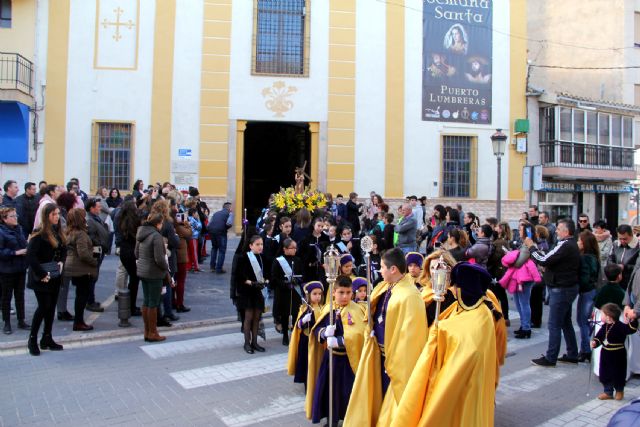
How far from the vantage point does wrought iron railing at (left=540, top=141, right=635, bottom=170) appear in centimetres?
2289

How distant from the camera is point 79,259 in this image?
8.12 m

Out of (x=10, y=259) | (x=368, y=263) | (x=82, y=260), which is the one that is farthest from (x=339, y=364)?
(x=10, y=259)

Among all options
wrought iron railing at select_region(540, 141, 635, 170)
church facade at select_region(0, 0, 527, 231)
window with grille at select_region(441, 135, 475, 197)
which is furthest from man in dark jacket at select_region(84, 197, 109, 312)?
wrought iron railing at select_region(540, 141, 635, 170)

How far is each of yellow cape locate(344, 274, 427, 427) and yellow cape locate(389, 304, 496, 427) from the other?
0.80ft

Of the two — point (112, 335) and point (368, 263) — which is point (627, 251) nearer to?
point (368, 263)

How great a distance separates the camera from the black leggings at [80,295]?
26.7ft

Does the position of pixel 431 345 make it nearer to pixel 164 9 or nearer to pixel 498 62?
pixel 164 9

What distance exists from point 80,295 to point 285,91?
13.0 metres

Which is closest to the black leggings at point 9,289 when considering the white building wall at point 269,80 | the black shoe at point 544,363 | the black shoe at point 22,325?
the black shoe at point 22,325

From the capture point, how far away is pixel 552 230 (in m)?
12.1

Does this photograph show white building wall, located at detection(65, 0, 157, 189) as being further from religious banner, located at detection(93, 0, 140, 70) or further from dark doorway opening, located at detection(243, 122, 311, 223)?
dark doorway opening, located at detection(243, 122, 311, 223)

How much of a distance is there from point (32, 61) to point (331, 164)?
418 inches

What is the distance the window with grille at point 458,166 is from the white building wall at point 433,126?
10.3 inches

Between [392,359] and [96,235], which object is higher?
[96,235]
